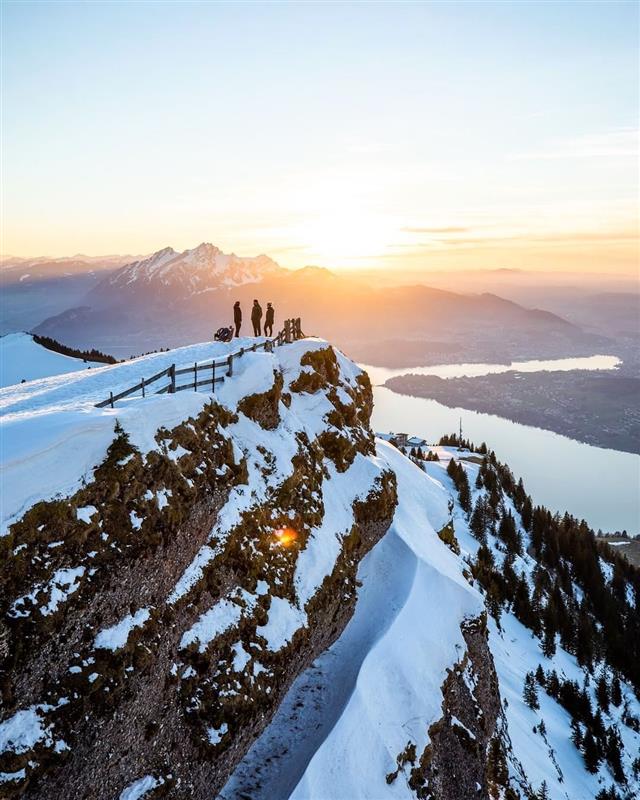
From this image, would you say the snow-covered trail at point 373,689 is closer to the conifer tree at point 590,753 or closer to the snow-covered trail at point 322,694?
the snow-covered trail at point 322,694

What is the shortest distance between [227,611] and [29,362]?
40.2m

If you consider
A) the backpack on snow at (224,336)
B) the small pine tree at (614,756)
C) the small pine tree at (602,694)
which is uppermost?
the backpack on snow at (224,336)

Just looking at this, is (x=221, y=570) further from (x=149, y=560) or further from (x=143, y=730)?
(x=143, y=730)

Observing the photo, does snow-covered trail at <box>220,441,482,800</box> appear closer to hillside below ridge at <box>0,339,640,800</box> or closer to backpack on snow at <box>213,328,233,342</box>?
hillside below ridge at <box>0,339,640,800</box>

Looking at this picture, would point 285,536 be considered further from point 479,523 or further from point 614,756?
point 479,523

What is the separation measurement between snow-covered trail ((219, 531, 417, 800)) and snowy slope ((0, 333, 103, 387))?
109 ft

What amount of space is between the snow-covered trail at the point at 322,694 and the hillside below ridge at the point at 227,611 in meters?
0.07

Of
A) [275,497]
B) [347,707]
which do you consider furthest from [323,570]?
[347,707]

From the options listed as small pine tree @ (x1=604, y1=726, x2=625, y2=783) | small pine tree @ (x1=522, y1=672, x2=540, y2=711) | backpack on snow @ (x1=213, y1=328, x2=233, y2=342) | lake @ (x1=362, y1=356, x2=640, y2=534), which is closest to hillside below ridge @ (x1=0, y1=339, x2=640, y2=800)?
backpack on snow @ (x1=213, y1=328, x2=233, y2=342)

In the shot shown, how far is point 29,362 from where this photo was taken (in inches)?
1786

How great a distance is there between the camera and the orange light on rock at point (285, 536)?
1803 centimetres

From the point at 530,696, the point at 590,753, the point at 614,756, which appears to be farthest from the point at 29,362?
the point at 614,756

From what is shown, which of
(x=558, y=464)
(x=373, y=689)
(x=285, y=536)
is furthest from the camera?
(x=558, y=464)

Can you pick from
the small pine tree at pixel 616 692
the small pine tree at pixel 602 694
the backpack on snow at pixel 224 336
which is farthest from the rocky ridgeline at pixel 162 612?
the small pine tree at pixel 616 692
